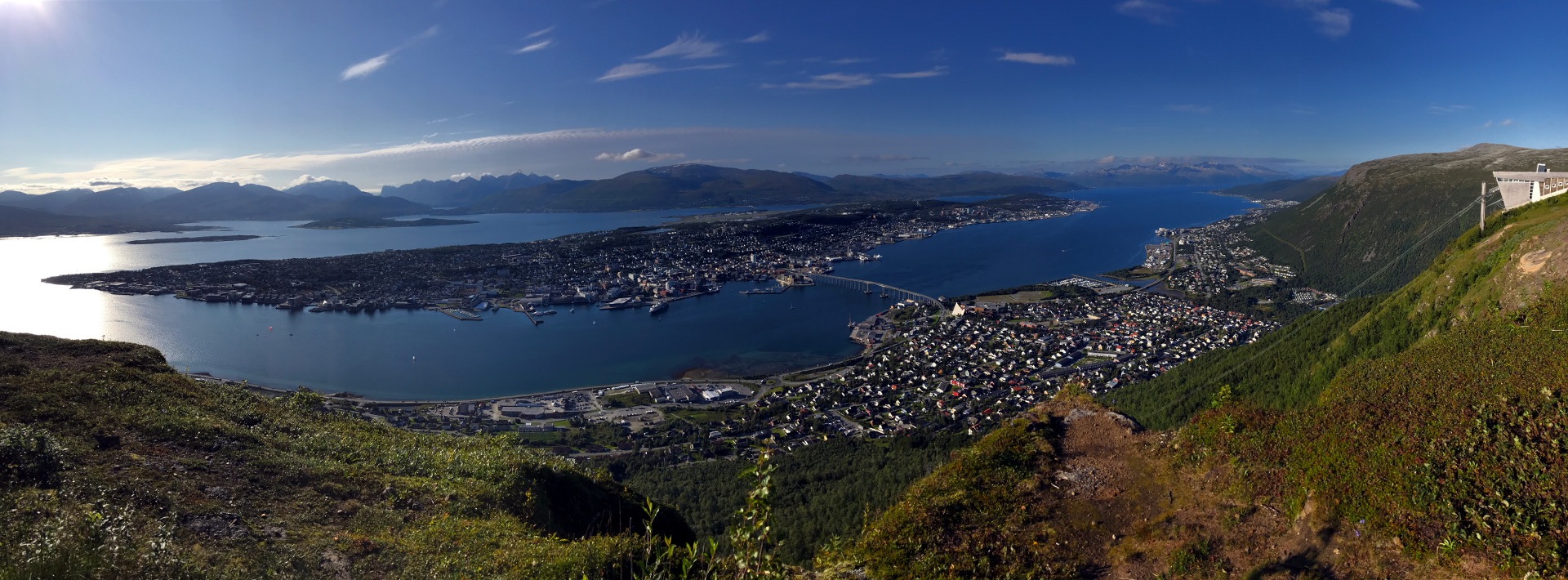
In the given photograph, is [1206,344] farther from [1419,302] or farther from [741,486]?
[741,486]

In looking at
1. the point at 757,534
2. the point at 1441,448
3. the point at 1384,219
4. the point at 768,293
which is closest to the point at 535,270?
the point at 768,293

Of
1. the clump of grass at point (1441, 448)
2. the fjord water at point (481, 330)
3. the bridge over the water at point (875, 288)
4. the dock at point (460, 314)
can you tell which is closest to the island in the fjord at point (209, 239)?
the fjord water at point (481, 330)

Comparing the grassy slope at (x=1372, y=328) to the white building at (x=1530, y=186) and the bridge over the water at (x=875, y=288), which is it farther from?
the bridge over the water at (x=875, y=288)

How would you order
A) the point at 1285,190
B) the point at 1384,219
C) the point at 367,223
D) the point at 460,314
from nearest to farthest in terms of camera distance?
the point at 460,314 < the point at 1384,219 < the point at 367,223 < the point at 1285,190

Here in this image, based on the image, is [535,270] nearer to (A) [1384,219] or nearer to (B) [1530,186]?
(B) [1530,186]

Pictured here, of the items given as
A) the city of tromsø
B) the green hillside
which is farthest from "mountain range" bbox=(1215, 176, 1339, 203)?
the city of tromsø

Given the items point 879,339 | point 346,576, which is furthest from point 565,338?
point 346,576
